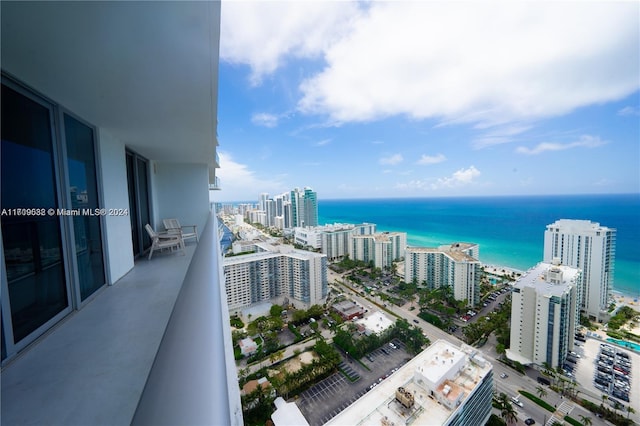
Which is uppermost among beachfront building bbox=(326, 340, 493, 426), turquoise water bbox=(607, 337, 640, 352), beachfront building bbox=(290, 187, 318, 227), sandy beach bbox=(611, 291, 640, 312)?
beachfront building bbox=(290, 187, 318, 227)

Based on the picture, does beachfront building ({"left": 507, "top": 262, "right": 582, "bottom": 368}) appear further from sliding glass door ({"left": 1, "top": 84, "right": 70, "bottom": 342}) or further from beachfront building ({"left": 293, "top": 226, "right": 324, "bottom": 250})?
beachfront building ({"left": 293, "top": 226, "right": 324, "bottom": 250})

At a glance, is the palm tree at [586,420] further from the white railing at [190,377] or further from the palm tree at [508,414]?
the white railing at [190,377]

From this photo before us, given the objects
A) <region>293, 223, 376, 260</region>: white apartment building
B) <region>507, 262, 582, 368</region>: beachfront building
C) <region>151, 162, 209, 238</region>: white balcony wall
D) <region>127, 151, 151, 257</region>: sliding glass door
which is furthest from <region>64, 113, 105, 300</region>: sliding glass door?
<region>293, 223, 376, 260</region>: white apartment building

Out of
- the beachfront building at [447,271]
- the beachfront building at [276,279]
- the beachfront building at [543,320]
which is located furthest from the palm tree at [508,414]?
the beachfront building at [276,279]

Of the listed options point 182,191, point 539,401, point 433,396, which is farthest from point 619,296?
point 182,191

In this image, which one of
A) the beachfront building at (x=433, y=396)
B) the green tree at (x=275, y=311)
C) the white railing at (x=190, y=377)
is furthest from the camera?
the green tree at (x=275, y=311)

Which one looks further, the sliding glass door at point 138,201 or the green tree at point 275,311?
the green tree at point 275,311

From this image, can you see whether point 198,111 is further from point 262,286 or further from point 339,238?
point 339,238
